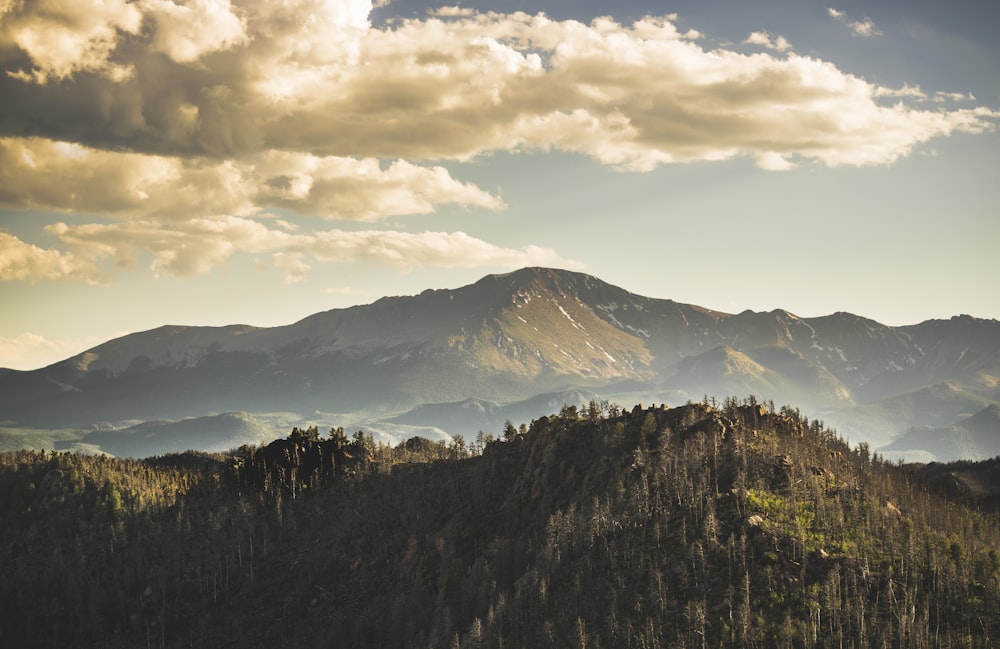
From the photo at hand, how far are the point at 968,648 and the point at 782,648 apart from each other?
1468 inches

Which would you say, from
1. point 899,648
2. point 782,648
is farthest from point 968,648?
point 782,648

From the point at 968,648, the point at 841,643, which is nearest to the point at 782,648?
the point at 841,643

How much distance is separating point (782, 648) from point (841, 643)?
1169 centimetres

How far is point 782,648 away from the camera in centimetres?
19912

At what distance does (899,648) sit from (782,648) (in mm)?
22922

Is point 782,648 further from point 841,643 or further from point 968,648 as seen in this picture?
point 968,648

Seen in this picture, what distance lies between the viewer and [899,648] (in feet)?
649

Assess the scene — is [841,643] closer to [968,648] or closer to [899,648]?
[899,648]

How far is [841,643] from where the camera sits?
652 feet

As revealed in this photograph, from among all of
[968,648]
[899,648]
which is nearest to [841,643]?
[899,648]

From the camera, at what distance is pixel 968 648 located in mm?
199375

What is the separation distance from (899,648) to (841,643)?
11.3 metres

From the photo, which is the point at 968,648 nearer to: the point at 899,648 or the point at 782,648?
the point at 899,648
